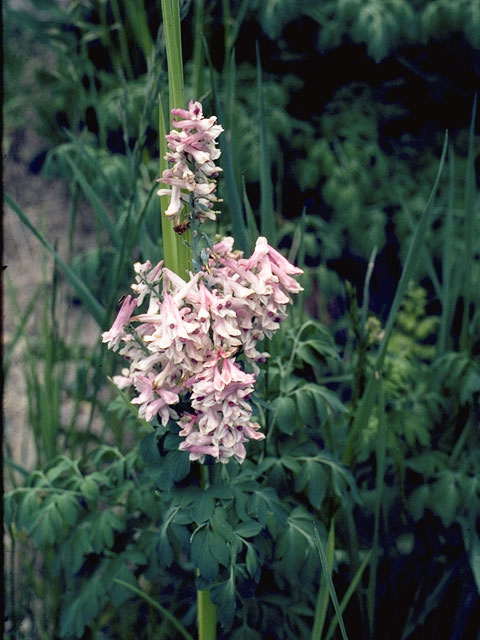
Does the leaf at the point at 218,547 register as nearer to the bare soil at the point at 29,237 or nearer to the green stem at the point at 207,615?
the green stem at the point at 207,615

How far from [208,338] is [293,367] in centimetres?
36

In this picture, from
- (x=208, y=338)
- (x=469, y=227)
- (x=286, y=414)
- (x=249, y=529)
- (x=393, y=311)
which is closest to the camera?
(x=208, y=338)

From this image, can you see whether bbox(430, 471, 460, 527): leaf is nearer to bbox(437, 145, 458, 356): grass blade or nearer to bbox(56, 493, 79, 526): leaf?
bbox(437, 145, 458, 356): grass blade

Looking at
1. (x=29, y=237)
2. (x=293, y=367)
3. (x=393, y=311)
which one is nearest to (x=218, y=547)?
(x=293, y=367)

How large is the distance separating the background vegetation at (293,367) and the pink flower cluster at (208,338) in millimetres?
86

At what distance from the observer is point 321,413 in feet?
3.69

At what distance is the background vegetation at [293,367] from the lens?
3.75ft

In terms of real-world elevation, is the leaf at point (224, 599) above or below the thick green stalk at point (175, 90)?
below

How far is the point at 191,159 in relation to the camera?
3.01 feet

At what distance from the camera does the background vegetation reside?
3.75ft

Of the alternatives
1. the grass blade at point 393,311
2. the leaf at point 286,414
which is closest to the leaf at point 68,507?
the leaf at point 286,414

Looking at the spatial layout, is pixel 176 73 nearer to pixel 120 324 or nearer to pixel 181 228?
pixel 181 228

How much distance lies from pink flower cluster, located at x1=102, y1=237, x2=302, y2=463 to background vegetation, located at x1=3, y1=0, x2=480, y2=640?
3.4 inches

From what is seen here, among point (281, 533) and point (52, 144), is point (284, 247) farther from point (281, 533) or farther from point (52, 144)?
point (281, 533)
